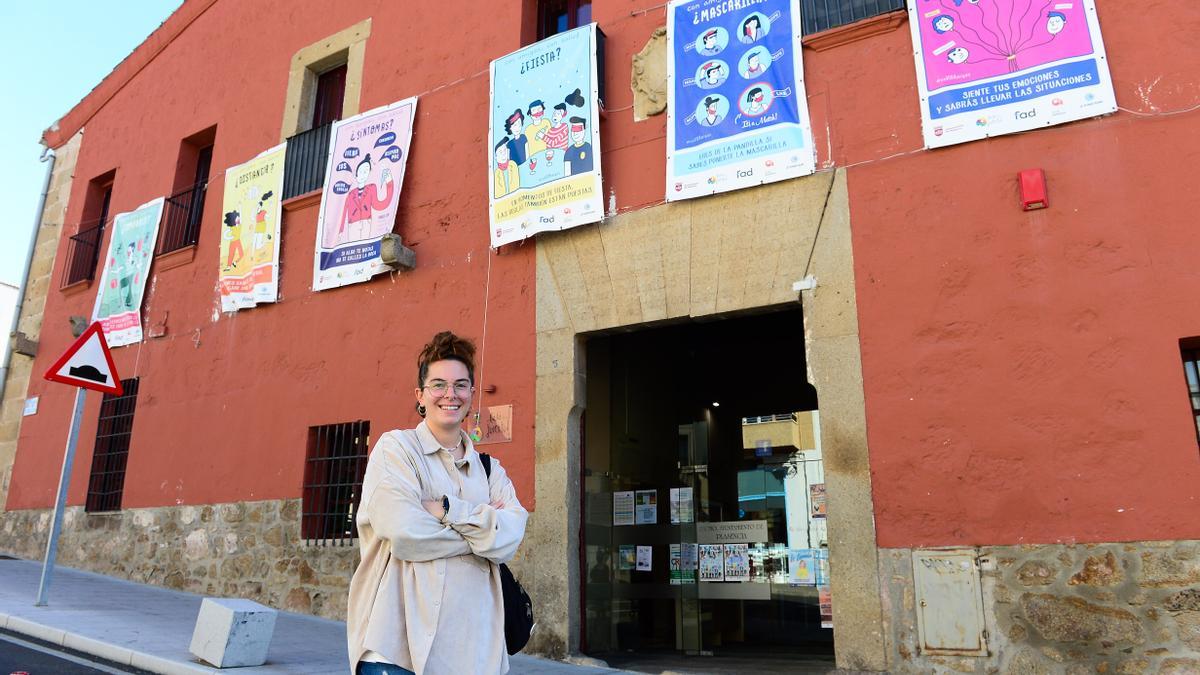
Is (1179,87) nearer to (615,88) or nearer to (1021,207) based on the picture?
(1021,207)

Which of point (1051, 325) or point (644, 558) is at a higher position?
point (1051, 325)

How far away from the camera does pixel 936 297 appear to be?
566 centimetres

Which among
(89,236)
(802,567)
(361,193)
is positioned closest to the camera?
(802,567)

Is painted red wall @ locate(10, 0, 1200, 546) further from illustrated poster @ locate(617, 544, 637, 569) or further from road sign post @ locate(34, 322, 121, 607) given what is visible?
road sign post @ locate(34, 322, 121, 607)

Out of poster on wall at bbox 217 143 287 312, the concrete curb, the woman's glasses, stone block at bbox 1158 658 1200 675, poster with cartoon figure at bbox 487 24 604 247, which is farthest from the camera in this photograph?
poster on wall at bbox 217 143 287 312

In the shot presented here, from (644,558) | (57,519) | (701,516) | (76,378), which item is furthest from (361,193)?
(701,516)

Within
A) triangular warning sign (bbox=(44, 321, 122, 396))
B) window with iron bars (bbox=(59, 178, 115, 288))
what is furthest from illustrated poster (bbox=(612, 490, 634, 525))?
window with iron bars (bbox=(59, 178, 115, 288))

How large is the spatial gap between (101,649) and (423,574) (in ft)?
14.3

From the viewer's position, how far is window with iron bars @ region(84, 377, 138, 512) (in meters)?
10.6

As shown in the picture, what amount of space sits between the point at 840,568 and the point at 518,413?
3.05m

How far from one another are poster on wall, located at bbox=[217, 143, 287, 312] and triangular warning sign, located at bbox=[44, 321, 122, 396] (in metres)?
2.33

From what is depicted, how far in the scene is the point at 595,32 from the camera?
7.53m

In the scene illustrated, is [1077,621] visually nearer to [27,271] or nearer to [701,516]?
[701,516]

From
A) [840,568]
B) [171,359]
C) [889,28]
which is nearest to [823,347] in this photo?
[840,568]
